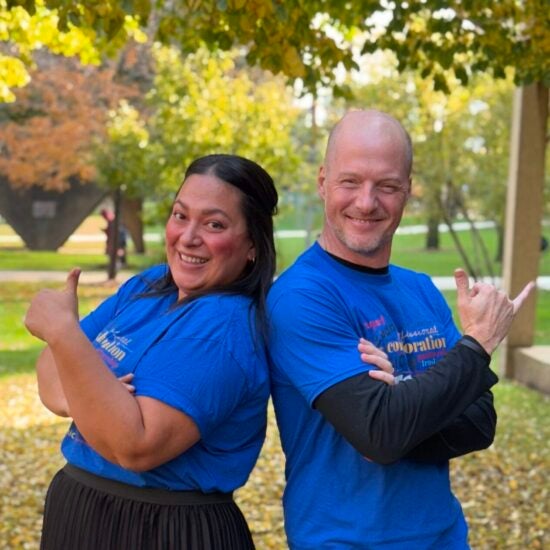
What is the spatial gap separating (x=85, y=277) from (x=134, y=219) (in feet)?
24.8

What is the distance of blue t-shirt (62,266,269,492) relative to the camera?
238cm

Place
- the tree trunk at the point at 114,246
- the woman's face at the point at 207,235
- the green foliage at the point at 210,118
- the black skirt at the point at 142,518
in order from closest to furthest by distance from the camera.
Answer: the black skirt at the point at 142,518, the woman's face at the point at 207,235, the green foliage at the point at 210,118, the tree trunk at the point at 114,246

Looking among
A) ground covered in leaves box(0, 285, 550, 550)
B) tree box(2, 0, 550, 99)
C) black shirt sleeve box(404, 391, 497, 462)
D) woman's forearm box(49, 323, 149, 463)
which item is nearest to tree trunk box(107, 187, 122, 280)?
ground covered in leaves box(0, 285, 550, 550)

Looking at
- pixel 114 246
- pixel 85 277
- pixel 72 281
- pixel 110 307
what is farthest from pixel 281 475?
pixel 85 277

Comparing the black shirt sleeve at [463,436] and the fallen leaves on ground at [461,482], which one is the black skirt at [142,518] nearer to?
the black shirt sleeve at [463,436]

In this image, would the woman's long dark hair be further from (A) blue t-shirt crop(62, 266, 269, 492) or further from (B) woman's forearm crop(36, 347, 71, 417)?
(B) woman's forearm crop(36, 347, 71, 417)

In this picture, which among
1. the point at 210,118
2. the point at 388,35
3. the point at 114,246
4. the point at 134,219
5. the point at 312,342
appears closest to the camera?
the point at 312,342

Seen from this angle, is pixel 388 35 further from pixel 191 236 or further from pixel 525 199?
pixel 191 236

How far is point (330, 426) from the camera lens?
247 cm

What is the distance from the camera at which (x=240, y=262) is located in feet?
8.70

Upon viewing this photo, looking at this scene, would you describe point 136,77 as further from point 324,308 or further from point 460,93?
point 324,308

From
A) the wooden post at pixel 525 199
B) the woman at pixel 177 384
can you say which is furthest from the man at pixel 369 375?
the wooden post at pixel 525 199

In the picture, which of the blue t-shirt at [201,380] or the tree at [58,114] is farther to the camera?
the tree at [58,114]

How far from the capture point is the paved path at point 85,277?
27.9m
